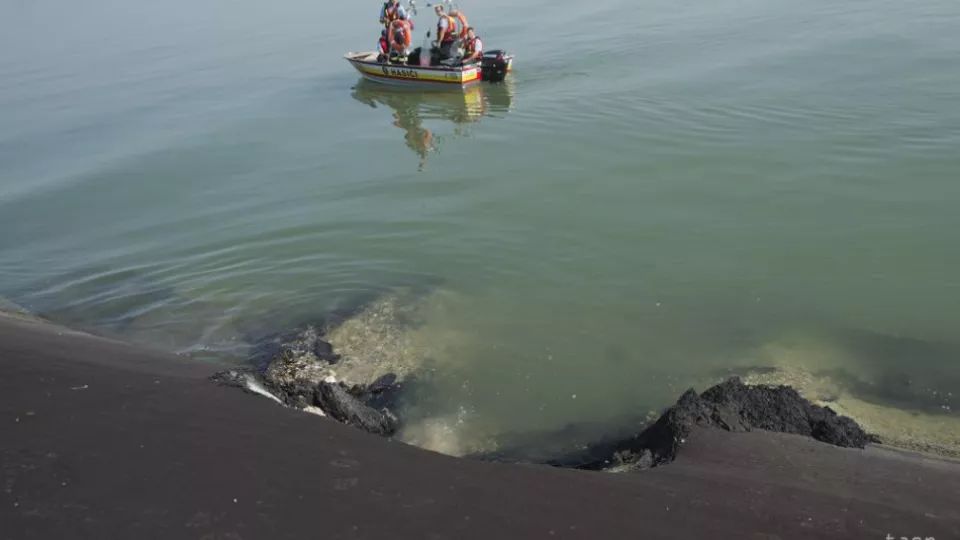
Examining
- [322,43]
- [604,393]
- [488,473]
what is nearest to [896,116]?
[604,393]

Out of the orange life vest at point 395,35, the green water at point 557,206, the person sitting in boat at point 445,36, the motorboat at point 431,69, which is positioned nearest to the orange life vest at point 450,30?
the person sitting in boat at point 445,36

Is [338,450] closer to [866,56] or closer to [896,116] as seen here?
[896,116]

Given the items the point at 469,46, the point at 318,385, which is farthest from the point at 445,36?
the point at 318,385

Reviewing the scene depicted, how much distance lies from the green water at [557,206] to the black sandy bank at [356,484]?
2.37 metres

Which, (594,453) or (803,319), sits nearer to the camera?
(594,453)

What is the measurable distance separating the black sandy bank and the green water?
237 cm

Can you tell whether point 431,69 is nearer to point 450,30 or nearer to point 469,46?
point 469,46

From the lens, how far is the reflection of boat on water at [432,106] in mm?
16844

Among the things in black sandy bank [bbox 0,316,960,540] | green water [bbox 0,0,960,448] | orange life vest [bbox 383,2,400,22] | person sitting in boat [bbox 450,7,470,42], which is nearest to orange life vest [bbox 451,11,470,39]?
person sitting in boat [bbox 450,7,470,42]

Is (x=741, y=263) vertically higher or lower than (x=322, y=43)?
lower

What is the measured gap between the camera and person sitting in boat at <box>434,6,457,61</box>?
66.5 ft

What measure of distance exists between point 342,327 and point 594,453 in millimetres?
3863

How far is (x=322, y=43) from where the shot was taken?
2778 cm

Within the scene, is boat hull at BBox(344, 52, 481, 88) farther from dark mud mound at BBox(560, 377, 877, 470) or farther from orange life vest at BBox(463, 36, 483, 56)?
dark mud mound at BBox(560, 377, 877, 470)
